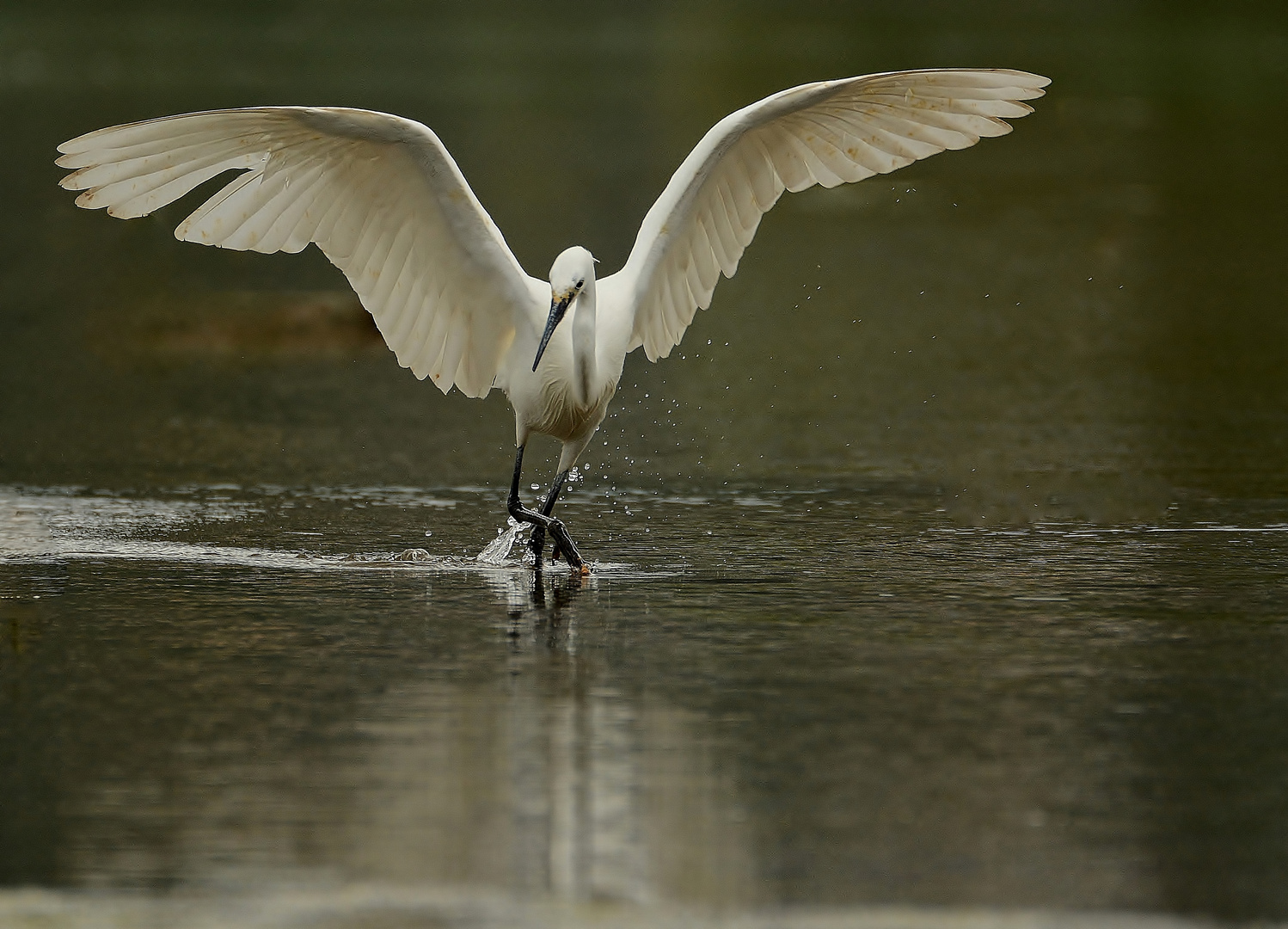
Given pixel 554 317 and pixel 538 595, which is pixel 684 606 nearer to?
pixel 538 595

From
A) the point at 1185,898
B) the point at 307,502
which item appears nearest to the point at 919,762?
the point at 1185,898

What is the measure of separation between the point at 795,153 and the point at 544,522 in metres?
2.08

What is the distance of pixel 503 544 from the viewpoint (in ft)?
32.7

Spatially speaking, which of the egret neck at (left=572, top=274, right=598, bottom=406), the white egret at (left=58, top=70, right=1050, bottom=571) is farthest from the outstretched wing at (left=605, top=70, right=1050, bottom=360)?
the egret neck at (left=572, top=274, right=598, bottom=406)

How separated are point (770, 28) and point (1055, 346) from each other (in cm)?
5092

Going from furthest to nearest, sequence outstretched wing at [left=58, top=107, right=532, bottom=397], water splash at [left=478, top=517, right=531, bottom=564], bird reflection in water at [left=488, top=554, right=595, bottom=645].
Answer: water splash at [left=478, top=517, right=531, bottom=564] → outstretched wing at [left=58, top=107, right=532, bottom=397] → bird reflection in water at [left=488, top=554, right=595, bottom=645]

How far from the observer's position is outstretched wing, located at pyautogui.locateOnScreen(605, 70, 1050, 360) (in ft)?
32.6

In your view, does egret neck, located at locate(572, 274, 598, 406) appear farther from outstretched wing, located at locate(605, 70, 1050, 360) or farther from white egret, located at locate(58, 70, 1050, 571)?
outstretched wing, located at locate(605, 70, 1050, 360)

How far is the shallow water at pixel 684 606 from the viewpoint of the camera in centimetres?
555

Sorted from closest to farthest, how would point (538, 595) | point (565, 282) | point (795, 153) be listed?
point (538, 595)
point (565, 282)
point (795, 153)

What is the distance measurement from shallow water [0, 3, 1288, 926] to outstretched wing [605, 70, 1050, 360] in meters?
1.19

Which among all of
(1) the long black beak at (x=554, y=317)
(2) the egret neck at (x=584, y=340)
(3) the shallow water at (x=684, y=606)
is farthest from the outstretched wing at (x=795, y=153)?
(3) the shallow water at (x=684, y=606)

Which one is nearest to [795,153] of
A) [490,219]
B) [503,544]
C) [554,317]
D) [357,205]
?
[490,219]

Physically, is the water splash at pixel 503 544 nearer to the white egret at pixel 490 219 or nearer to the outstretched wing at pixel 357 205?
the white egret at pixel 490 219
